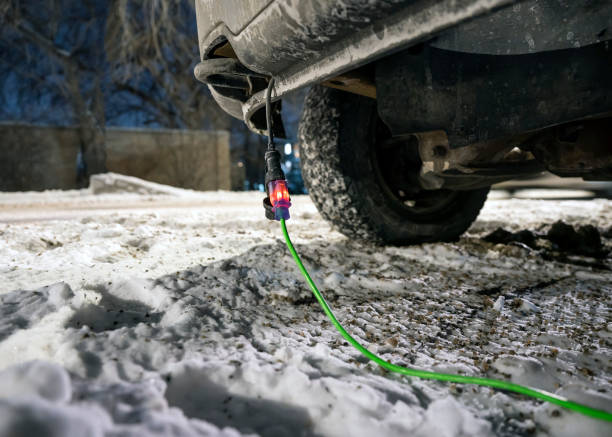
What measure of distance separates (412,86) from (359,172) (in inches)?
20.8

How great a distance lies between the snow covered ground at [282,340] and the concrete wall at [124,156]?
24.0 feet

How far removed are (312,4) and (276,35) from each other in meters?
0.14

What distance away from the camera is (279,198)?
3.46 feet

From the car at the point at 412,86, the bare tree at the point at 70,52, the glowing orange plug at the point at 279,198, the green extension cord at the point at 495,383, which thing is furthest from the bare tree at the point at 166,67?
the green extension cord at the point at 495,383

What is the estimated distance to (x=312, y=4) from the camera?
0.74 metres

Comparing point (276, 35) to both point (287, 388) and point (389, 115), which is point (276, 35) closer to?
point (389, 115)

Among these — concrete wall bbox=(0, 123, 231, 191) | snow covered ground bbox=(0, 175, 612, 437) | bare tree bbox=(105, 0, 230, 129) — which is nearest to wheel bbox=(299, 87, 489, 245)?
snow covered ground bbox=(0, 175, 612, 437)

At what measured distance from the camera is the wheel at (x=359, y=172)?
1.63 meters

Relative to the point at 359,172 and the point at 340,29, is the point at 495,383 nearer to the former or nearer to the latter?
the point at 340,29

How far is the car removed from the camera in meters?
0.78

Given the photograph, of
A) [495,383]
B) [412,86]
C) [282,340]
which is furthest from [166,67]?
[495,383]

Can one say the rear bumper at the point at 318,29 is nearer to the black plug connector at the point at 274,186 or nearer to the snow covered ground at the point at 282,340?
the black plug connector at the point at 274,186

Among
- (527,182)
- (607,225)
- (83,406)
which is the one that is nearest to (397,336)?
(83,406)

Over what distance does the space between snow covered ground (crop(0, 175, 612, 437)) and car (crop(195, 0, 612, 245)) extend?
38cm
